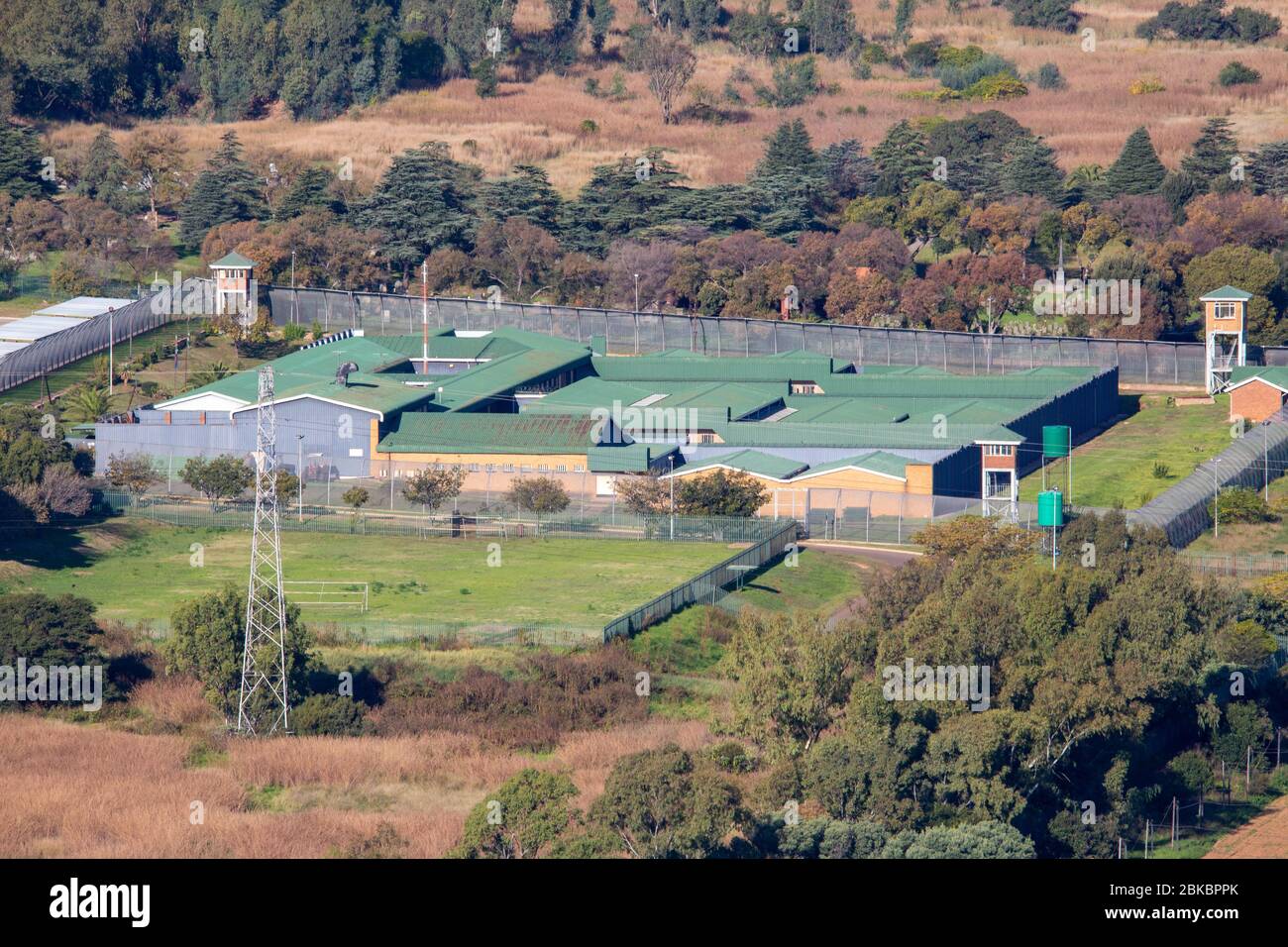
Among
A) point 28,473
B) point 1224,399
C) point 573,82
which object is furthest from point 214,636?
point 573,82

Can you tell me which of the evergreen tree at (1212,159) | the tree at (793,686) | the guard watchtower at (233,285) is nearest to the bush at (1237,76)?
the evergreen tree at (1212,159)

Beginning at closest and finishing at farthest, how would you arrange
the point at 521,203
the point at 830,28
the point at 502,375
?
the point at 502,375
the point at 521,203
the point at 830,28

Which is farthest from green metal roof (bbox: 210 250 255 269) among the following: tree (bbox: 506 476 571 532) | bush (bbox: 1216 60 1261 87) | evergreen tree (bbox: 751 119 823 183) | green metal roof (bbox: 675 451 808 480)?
bush (bbox: 1216 60 1261 87)

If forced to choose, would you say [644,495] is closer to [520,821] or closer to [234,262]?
[520,821]

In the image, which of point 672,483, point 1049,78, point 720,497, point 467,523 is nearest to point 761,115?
point 1049,78

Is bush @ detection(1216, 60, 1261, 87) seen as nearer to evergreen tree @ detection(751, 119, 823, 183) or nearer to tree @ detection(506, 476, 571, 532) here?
evergreen tree @ detection(751, 119, 823, 183)

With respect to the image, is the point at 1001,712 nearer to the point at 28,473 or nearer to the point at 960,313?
the point at 28,473
